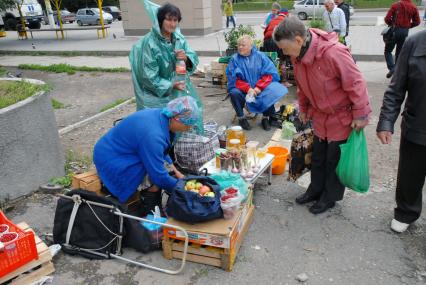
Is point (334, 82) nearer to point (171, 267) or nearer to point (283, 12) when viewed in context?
point (171, 267)

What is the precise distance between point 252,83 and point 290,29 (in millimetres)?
2981

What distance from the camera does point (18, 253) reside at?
270cm

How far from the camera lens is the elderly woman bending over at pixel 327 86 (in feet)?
9.69

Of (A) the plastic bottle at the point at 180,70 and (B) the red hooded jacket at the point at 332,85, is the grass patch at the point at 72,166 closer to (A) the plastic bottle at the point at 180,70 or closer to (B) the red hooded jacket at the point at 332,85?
(A) the plastic bottle at the point at 180,70

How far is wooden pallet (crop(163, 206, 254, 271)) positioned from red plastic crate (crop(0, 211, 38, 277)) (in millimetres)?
959

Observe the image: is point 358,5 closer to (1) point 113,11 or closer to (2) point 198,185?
(1) point 113,11

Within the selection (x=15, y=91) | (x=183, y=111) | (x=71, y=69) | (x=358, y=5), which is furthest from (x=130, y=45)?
(x=358, y=5)

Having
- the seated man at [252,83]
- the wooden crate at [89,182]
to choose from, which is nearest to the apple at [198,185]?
the wooden crate at [89,182]

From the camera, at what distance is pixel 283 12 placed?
8945mm

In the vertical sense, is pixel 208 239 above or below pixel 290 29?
below

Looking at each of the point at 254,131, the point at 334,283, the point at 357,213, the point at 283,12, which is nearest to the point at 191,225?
the point at 334,283

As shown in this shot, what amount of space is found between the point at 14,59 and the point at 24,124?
11936mm

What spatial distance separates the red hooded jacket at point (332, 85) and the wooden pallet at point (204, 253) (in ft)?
4.05

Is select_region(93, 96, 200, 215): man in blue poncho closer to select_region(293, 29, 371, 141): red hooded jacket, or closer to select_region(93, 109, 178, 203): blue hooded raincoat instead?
select_region(93, 109, 178, 203): blue hooded raincoat
